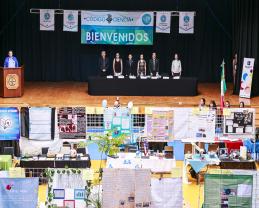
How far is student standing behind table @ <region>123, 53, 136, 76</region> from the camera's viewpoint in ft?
87.6

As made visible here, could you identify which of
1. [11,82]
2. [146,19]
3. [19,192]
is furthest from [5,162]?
[146,19]

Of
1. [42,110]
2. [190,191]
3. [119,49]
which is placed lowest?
[190,191]

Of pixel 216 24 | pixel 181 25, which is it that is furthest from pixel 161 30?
pixel 216 24

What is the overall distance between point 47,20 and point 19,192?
1731 centimetres

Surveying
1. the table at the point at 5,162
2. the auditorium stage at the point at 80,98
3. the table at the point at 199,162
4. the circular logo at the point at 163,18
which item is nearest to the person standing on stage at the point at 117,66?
the auditorium stage at the point at 80,98

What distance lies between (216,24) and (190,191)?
14.4 m

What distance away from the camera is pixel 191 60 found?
29.8 m

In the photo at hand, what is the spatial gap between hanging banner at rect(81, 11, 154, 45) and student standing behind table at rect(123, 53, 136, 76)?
45.0 inches

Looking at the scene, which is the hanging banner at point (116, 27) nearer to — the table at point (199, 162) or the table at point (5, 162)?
the table at point (199, 162)

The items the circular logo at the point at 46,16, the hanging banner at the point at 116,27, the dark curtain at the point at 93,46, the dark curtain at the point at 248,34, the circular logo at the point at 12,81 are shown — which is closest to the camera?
the circular logo at the point at 12,81

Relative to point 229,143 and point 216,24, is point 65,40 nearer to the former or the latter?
point 216,24

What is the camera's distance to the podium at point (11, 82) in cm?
2395

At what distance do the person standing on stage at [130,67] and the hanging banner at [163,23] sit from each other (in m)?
1.81

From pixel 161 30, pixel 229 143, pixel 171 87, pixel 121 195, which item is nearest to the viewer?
pixel 121 195
